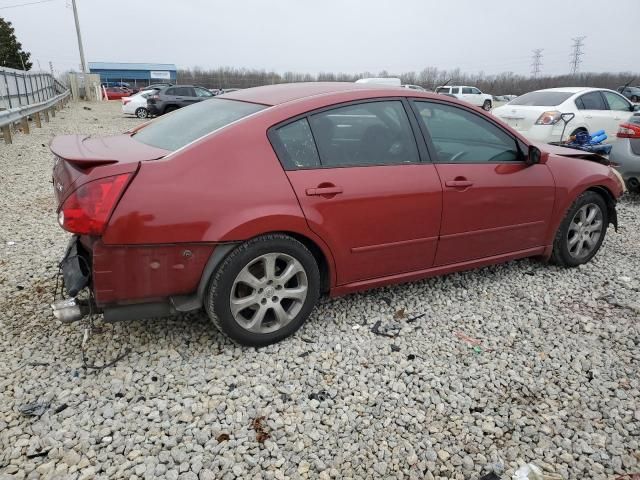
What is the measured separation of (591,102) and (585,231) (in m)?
6.86

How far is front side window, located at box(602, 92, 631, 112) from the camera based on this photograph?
1029cm

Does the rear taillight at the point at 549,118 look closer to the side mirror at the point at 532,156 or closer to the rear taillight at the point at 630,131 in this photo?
the rear taillight at the point at 630,131

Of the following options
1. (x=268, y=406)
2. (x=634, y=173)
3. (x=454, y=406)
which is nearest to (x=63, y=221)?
(x=268, y=406)

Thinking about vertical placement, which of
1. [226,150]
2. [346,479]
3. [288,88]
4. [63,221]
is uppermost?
[288,88]

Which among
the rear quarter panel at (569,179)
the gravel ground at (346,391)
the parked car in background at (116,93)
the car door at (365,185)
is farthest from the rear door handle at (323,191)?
the parked car in background at (116,93)

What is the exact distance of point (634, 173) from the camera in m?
7.00

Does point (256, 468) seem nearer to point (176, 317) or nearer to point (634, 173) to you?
point (176, 317)

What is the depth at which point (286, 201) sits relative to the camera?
288 cm

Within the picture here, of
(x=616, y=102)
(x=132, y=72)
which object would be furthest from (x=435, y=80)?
(x=616, y=102)

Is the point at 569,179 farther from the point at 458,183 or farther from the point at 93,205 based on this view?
the point at 93,205

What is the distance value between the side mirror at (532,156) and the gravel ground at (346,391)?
108 cm

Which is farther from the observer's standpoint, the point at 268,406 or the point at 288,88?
the point at 288,88

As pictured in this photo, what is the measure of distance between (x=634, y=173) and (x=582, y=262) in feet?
11.2

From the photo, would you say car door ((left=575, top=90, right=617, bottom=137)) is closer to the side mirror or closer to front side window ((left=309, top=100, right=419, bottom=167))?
the side mirror
